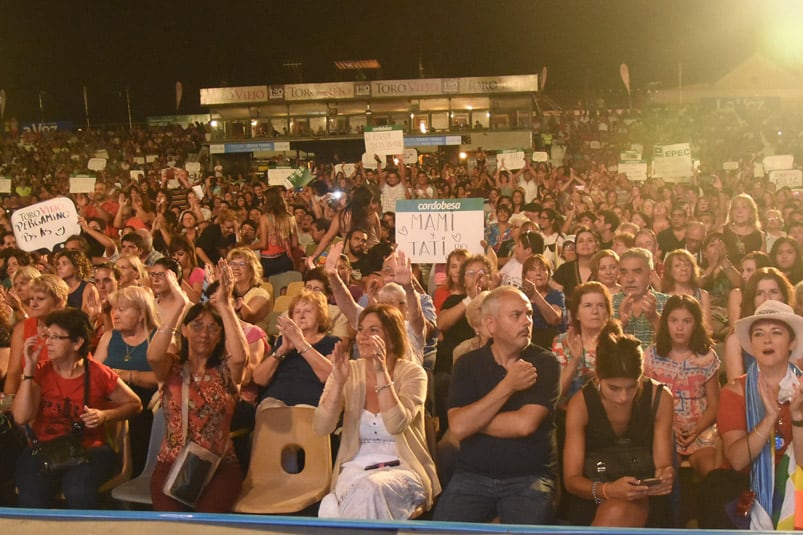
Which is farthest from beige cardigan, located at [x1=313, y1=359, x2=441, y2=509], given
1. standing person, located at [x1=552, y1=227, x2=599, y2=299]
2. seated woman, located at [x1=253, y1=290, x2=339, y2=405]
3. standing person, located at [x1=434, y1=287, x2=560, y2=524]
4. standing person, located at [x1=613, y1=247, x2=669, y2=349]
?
standing person, located at [x1=552, y1=227, x2=599, y2=299]

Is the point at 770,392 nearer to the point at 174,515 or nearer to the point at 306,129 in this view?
the point at 174,515

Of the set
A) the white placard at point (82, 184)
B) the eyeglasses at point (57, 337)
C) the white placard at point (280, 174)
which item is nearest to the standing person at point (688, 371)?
the eyeglasses at point (57, 337)

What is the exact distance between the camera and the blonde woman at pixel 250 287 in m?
6.23

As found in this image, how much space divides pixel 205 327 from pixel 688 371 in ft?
8.71

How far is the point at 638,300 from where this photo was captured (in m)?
5.27

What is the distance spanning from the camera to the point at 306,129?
123 feet

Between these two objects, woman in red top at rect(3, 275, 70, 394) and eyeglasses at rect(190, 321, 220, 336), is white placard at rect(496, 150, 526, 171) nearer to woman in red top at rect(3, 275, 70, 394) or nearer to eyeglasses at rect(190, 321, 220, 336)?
woman in red top at rect(3, 275, 70, 394)

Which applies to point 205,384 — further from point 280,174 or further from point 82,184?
point 280,174

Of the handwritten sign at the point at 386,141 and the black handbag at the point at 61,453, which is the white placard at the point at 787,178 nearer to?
the handwritten sign at the point at 386,141

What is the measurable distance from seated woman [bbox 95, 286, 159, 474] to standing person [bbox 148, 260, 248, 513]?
0.52 meters

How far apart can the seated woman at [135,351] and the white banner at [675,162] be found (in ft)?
29.7

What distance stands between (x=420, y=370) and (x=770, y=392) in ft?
5.45

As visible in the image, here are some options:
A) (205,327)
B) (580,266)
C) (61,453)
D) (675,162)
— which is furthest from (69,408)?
(675,162)

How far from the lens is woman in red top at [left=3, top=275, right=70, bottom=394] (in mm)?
5137
